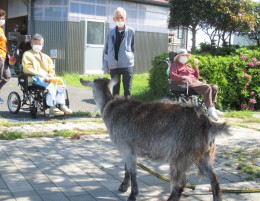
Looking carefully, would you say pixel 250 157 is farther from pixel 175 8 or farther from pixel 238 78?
pixel 175 8

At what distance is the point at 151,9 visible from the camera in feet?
66.0

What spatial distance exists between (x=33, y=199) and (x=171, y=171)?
1535mm

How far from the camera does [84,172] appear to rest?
5.14m

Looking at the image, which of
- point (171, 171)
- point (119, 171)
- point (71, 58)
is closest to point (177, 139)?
point (171, 171)

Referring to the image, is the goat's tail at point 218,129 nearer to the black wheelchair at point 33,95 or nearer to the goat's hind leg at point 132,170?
the goat's hind leg at point 132,170

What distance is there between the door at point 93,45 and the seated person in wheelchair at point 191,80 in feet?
30.2

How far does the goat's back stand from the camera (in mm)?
3770

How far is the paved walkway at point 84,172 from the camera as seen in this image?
438 centimetres

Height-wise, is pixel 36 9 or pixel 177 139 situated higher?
pixel 36 9

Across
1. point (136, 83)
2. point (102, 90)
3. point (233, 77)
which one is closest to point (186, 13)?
point (136, 83)

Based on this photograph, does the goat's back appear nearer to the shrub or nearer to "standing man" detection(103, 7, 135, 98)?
"standing man" detection(103, 7, 135, 98)

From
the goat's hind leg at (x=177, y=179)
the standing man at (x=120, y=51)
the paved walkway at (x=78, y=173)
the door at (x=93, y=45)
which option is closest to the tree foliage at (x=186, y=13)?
the door at (x=93, y=45)

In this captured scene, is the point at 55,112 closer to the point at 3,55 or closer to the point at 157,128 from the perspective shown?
the point at 3,55

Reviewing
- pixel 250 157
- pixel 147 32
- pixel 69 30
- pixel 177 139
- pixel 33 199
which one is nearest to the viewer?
pixel 177 139
